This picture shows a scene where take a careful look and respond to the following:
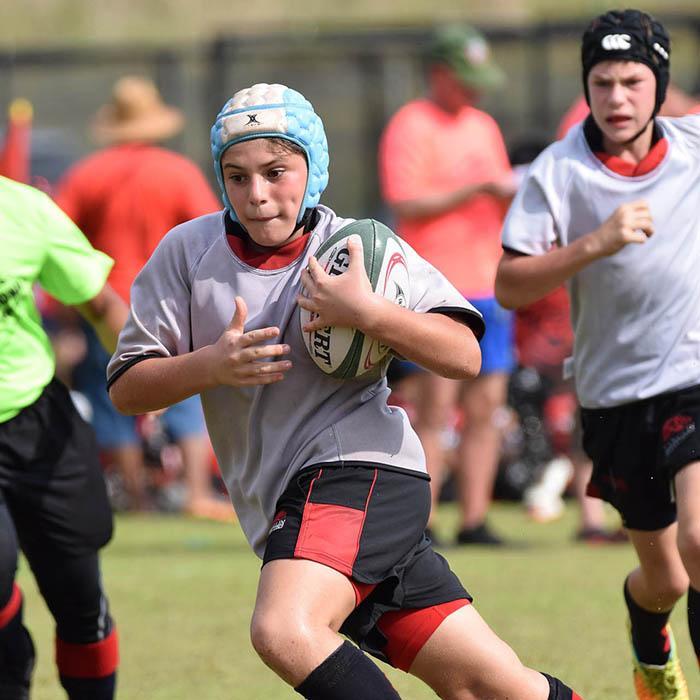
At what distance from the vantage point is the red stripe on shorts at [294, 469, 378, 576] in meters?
3.37

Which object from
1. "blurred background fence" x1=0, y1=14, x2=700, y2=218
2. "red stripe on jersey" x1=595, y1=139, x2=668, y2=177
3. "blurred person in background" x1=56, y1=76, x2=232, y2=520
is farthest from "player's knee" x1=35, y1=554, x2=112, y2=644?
"blurred background fence" x1=0, y1=14, x2=700, y2=218

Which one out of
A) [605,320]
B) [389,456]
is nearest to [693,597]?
[605,320]

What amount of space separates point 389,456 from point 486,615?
2836 mm

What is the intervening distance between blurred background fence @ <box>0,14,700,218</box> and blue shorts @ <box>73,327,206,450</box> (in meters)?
3.26

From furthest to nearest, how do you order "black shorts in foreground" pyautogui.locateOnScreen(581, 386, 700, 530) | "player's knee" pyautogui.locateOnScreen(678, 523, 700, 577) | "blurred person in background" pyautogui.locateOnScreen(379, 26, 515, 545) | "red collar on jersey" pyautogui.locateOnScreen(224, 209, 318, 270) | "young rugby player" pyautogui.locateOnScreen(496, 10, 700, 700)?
"blurred person in background" pyautogui.locateOnScreen(379, 26, 515, 545), "young rugby player" pyautogui.locateOnScreen(496, 10, 700, 700), "black shorts in foreground" pyautogui.locateOnScreen(581, 386, 700, 530), "player's knee" pyautogui.locateOnScreen(678, 523, 700, 577), "red collar on jersey" pyautogui.locateOnScreen(224, 209, 318, 270)

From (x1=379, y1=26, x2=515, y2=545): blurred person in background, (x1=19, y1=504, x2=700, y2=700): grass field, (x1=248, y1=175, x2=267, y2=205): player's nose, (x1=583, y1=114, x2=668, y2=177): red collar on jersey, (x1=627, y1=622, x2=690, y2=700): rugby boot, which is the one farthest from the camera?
(x1=379, y1=26, x2=515, y2=545): blurred person in background

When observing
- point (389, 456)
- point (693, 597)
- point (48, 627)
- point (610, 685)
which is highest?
point (389, 456)

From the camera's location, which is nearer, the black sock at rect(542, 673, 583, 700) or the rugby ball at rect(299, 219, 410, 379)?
the rugby ball at rect(299, 219, 410, 379)

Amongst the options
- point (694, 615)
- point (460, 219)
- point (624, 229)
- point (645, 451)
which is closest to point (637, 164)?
point (624, 229)

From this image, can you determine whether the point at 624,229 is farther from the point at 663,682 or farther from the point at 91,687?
the point at 91,687

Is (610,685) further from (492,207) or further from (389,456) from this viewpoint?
(492,207)

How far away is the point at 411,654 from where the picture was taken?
3504 mm

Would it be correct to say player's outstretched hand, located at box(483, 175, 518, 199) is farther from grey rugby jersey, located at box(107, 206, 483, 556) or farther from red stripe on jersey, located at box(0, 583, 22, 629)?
grey rugby jersey, located at box(107, 206, 483, 556)

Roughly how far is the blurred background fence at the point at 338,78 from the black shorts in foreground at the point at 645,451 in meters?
8.03
